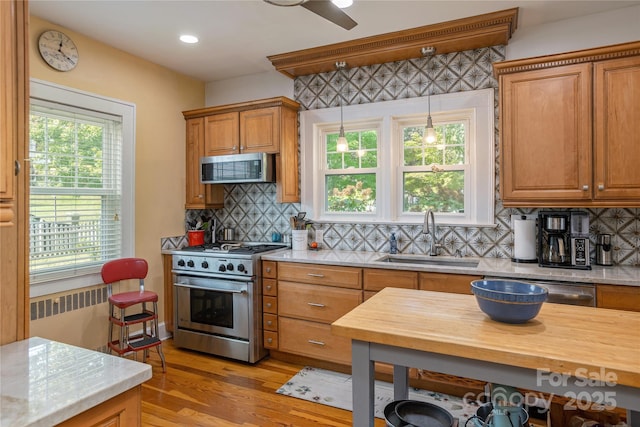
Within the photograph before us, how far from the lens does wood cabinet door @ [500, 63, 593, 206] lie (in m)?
2.59

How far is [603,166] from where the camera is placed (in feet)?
8.36

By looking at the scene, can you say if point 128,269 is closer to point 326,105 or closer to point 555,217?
point 326,105

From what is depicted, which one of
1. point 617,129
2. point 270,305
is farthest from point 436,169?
point 270,305

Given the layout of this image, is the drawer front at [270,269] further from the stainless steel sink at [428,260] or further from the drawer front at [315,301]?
the stainless steel sink at [428,260]

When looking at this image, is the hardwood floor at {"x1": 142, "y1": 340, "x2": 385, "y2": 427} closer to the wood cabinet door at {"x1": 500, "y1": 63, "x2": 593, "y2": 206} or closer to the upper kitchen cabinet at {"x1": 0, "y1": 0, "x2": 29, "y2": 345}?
the upper kitchen cabinet at {"x1": 0, "y1": 0, "x2": 29, "y2": 345}

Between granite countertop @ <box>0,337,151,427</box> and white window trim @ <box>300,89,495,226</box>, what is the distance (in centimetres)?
274

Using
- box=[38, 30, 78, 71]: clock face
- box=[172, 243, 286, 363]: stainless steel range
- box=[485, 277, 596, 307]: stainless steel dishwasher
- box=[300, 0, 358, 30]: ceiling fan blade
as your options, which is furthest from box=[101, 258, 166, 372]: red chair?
box=[485, 277, 596, 307]: stainless steel dishwasher

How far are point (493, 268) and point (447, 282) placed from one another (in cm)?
34

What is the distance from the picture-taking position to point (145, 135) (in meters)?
3.75

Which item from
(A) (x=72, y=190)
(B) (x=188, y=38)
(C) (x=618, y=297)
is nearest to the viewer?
(C) (x=618, y=297)

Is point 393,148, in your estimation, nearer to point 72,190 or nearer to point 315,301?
point 315,301

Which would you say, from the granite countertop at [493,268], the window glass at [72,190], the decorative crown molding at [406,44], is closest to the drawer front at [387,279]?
the granite countertop at [493,268]

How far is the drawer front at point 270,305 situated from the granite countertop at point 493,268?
1.18 ft

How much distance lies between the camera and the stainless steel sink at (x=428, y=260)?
10.2ft
